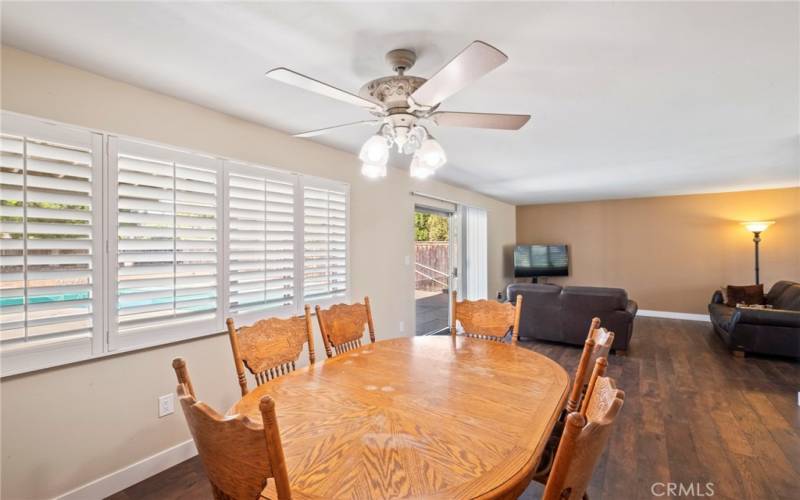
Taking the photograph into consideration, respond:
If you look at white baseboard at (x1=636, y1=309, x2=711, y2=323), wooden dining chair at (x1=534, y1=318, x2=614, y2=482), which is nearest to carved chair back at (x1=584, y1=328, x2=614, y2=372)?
wooden dining chair at (x1=534, y1=318, x2=614, y2=482)

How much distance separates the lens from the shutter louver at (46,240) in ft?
5.27

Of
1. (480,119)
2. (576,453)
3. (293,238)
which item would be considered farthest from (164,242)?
(576,453)

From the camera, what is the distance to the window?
5.39ft

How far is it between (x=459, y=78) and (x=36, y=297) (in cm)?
212

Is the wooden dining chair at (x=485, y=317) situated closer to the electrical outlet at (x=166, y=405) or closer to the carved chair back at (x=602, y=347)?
the carved chair back at (x=602, y=347)

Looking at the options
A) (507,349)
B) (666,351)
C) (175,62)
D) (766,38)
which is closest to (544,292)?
(666,351)

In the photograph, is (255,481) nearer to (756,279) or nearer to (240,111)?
(240,111)

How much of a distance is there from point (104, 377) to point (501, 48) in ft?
8.55

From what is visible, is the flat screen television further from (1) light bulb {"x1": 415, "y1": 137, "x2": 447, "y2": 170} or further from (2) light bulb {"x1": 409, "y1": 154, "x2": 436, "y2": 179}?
(1) light bulb {"x1": 415, "y1": 137, "x2": 447, "y2": 170}

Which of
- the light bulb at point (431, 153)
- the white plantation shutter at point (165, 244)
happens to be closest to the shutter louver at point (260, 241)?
the white plantation shutter at point (165, 244)

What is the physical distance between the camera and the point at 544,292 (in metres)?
4.66

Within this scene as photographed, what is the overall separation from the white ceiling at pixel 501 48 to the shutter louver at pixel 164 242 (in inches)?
19.4

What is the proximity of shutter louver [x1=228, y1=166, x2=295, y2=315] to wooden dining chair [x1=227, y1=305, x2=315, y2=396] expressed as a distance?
2.47ft

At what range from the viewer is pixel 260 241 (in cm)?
264
